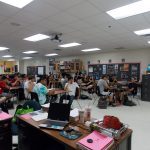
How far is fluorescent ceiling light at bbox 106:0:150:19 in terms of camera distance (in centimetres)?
289

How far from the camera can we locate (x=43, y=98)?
4328 mm

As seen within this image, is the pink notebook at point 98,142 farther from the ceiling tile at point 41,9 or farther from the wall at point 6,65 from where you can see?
the wall at point 6,65

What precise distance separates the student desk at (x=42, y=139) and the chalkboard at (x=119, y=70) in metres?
7.59

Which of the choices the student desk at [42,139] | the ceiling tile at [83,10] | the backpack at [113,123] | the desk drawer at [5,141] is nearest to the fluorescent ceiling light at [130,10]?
the ceiling tile at [83,10]

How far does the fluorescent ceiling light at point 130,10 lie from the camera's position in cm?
289

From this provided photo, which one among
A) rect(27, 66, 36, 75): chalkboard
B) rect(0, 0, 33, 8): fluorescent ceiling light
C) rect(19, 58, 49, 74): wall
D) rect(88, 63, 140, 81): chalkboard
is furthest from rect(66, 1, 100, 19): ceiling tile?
rect(27, 66, 36, 75): chalkboard

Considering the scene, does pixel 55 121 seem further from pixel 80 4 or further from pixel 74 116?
pixel 80 4

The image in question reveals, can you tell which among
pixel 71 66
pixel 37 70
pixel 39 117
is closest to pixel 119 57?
pixel 71 66

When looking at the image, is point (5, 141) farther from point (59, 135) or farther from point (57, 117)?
point (59, 135)

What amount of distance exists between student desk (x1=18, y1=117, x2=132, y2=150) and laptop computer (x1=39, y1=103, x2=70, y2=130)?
0.12 metres

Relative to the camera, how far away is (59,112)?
2053 mm

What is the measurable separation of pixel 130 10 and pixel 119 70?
6674 millimetres

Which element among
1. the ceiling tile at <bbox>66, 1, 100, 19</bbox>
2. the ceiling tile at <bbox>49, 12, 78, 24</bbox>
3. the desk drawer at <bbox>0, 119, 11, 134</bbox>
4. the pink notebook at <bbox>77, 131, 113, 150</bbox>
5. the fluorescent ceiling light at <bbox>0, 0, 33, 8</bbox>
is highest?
the fluorescent ceiling light at <bbox>0, 0, 33, 8</bbox>

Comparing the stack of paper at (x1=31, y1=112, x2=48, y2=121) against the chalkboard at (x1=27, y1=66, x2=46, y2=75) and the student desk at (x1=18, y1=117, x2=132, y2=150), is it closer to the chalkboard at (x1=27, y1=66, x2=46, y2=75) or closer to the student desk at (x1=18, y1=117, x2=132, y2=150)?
the student desk at (x1=18, y1=117, x2=132, y2=150)
